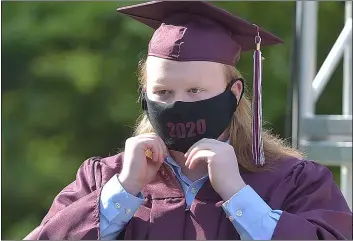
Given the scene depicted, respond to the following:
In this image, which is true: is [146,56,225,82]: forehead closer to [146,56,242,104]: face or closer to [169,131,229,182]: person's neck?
[146,56,242,104]: face

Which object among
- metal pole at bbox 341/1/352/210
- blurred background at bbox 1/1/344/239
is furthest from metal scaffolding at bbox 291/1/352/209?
blurred background at bbox 1/1/344/239

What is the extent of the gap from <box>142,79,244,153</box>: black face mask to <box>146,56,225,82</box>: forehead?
71 mm

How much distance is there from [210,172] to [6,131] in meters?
6.60

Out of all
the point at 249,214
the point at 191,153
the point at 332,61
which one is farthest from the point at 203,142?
the point at 332,61

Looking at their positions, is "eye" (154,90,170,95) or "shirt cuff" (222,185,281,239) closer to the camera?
"shirt cuff" (222,185,281,239)

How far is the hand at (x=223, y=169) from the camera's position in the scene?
296 centimetres

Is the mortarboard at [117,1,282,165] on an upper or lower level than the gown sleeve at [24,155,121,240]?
upper

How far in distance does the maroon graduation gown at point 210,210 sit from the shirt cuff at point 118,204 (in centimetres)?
4

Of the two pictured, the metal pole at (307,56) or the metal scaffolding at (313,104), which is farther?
the metal pole at (307,56)

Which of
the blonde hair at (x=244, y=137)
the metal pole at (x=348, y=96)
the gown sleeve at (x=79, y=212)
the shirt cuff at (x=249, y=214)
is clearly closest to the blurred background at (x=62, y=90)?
the metal pole at (x=348, y=96)

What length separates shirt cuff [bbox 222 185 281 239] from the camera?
2924 millimetres

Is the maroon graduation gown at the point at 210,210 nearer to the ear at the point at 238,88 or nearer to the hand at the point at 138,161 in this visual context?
the hand at the point at 138,161

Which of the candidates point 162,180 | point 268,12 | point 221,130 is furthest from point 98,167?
point 268,12

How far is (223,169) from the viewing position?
9.70 ft
